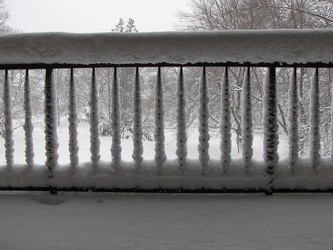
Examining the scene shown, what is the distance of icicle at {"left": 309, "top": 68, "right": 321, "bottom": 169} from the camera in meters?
2.15

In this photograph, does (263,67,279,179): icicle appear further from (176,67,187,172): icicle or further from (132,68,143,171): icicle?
(132,68,143,171): icicle

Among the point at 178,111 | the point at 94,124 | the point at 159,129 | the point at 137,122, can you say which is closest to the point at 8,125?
the point at 94,124

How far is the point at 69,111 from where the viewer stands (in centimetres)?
221

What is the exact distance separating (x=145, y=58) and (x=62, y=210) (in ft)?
3.69

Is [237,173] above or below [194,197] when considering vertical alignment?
above

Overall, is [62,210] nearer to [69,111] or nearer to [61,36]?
[69,111]

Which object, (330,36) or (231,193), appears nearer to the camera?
(330,36)

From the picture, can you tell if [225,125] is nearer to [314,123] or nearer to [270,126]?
[270,126]

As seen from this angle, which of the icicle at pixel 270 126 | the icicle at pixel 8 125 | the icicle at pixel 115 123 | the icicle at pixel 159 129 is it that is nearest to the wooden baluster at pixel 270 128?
the icicle at pixel 270 126

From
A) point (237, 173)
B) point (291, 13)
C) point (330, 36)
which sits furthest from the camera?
point (291, 13)

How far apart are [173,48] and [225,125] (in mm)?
641

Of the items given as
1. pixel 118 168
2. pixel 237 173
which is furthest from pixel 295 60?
pixel 118 168

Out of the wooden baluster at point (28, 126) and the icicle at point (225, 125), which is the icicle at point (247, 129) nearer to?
the icicle at point (225, 125)

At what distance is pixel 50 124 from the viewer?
2209 millimetres
